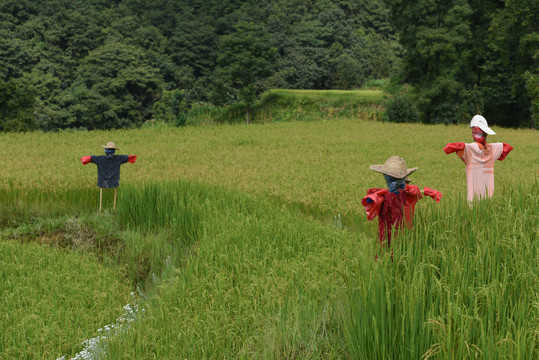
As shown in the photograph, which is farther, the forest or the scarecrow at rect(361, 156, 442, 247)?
the forest

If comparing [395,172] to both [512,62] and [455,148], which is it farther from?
[512,62]

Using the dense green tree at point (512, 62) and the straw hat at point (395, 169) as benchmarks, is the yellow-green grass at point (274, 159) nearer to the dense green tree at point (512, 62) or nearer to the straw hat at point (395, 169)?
the straw hat at point (395, 169)

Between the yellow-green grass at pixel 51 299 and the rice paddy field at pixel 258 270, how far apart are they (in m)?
0.02

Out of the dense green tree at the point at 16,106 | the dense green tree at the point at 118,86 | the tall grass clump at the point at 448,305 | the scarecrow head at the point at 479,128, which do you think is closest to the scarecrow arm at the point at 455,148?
the scarecrow head at the point at 479,128

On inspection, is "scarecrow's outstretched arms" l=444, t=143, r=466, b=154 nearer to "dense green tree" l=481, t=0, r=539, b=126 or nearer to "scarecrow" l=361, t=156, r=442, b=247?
"scarecrow" l=361, t=156, r=442, b=247

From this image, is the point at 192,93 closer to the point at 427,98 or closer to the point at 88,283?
the point at 427,98

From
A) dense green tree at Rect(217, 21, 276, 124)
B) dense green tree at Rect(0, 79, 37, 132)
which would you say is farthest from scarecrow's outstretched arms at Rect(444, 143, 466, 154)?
dense green tree at Rect(217, 21, 276, 124)

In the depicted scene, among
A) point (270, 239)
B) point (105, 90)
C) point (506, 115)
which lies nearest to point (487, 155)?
point (270, 239)

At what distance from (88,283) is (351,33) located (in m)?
70.7

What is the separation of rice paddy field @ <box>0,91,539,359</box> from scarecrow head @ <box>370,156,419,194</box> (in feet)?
1.28

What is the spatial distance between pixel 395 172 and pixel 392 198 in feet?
0.83

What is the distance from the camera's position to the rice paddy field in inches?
119

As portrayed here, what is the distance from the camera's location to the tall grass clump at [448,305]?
8.50 feet

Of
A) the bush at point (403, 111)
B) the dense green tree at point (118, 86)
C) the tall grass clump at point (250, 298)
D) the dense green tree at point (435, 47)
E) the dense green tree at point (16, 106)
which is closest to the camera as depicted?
the tall grass clump at point (250, 298)
